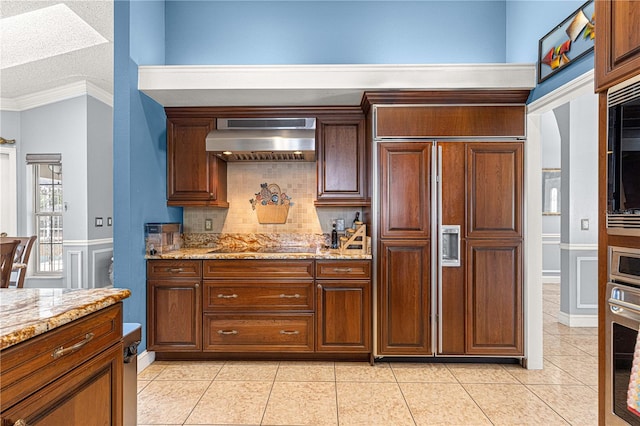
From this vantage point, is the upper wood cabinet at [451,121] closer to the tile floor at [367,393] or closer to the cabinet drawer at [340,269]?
the cabinet drawer at [340,269]

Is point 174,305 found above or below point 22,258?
below

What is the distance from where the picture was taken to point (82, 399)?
1.14m

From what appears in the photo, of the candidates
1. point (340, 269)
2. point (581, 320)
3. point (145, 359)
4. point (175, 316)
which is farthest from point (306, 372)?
point (581, 320)

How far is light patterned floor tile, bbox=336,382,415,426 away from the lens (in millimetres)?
2150

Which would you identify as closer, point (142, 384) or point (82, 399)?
point (82, 399)

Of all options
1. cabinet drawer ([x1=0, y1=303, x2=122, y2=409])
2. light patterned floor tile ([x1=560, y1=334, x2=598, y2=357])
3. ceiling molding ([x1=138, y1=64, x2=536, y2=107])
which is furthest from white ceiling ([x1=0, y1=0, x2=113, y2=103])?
light patterned floor tile ([x1=560, y1=334, x2=598, y2=357])

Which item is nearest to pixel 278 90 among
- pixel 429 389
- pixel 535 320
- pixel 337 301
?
pixel 337 301

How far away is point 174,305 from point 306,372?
1235 mm

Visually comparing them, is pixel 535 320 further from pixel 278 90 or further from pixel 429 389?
pixel 278 90

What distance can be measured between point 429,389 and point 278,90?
101 inches

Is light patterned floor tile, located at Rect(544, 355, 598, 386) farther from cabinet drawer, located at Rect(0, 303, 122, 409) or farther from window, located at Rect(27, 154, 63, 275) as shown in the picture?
window, located at Rect(27, 154, 63, 275)

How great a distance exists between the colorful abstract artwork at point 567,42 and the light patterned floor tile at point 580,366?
232cm

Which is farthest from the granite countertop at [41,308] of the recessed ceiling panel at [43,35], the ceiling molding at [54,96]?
the ceiling molding at [54,96]

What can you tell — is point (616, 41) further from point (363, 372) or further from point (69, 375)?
point (363, 372)
